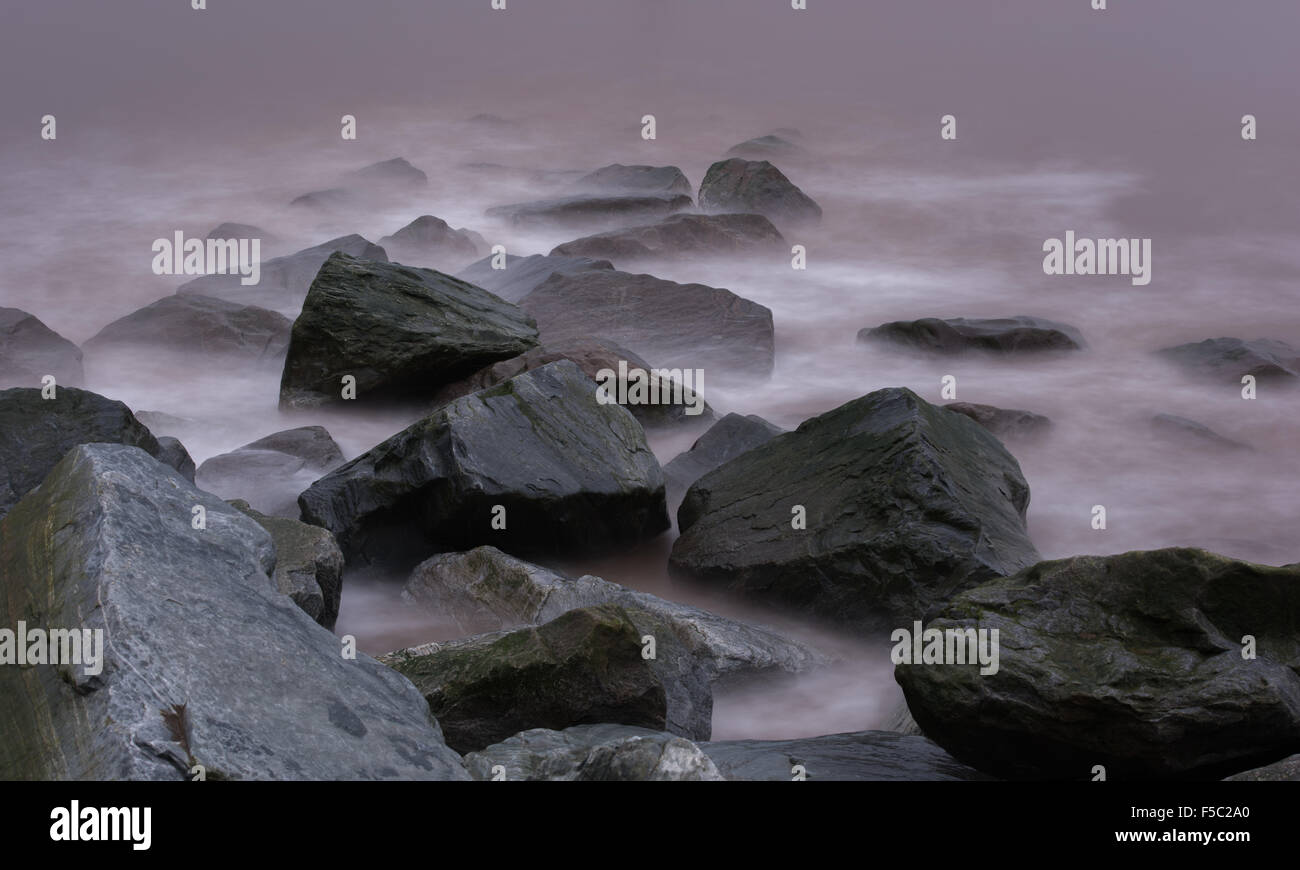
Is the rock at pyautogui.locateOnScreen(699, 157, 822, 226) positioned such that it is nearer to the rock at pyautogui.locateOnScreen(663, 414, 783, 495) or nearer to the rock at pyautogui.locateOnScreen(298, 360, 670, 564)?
the rock at pyautogui.locateOnScreen(663, 414, 783, 495)

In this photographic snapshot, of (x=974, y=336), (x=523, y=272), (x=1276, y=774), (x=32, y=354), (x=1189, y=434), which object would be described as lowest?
(x=1276, y=774)

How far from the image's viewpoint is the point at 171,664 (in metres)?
3.70

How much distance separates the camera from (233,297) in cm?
1302

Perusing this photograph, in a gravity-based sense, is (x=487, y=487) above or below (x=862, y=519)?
above

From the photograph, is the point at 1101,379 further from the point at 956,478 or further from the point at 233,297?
the point at 233,297

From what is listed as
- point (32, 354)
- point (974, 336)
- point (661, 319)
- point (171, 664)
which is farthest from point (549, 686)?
point (974, 336)

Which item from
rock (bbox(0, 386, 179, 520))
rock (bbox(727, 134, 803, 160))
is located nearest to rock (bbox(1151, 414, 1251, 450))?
rock (bbox(0, 386, 179, 520))

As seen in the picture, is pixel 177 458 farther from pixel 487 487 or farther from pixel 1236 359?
pixel 1236 359

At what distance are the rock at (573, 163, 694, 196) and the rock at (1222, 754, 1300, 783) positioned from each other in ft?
48.0

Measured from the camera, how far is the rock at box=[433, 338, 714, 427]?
9.08 m

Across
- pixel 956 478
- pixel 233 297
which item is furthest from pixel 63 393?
pixel 233 297

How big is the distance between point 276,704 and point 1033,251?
46.1 feet

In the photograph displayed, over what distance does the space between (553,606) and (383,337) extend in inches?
143

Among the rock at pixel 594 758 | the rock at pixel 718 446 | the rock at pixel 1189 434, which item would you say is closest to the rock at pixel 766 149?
the rock at pixel 1189 434
